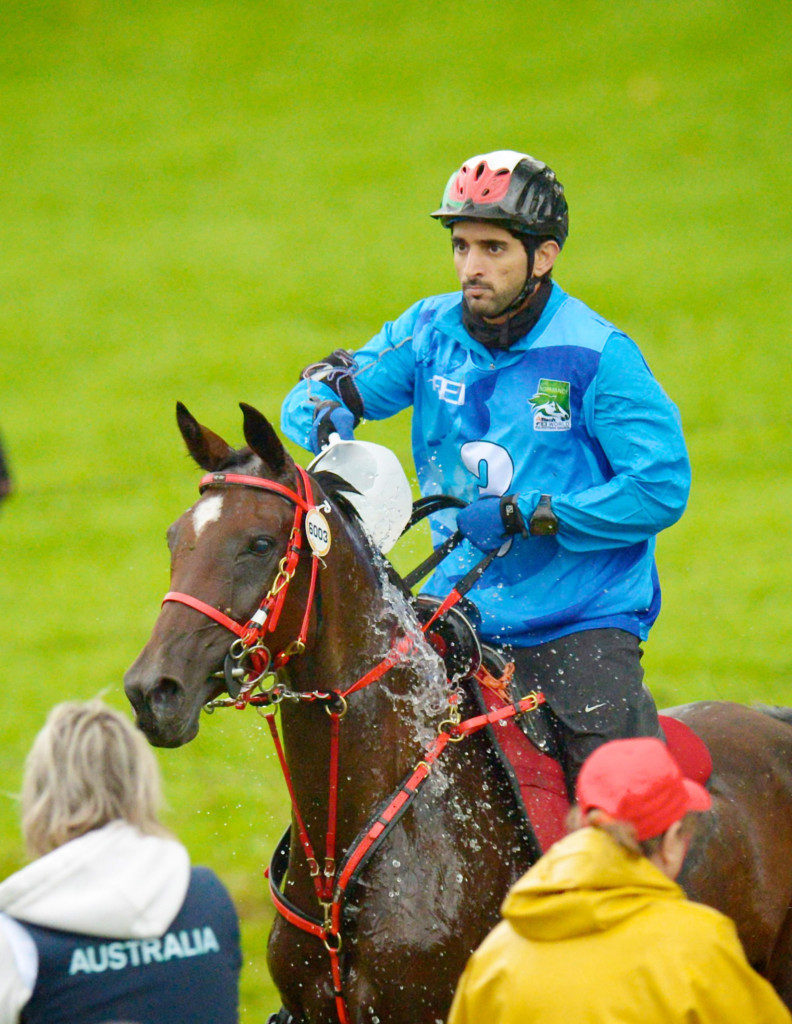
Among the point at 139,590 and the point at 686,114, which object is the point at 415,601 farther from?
the point at 686,114

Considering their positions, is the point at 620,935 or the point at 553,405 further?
the point at 553,405

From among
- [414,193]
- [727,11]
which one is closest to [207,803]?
[414,193]

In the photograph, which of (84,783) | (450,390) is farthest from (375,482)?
(84,783)

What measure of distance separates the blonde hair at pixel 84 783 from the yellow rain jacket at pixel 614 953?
2.75 feet

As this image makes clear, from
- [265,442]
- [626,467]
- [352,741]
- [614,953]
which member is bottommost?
[614,953]

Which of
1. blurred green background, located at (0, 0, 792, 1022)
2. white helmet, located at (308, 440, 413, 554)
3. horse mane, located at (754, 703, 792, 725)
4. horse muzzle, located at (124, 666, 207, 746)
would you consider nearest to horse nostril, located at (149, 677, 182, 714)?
horse muzzle, located at (124, 666, 207, 746)

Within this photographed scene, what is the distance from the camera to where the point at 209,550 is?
3.88 m

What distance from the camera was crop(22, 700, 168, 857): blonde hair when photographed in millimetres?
3150

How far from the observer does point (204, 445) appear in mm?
4102

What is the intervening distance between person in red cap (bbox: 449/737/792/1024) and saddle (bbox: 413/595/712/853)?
1.19 metres

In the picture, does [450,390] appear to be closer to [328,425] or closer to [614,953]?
[328,425]

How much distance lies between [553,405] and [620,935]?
201 cm

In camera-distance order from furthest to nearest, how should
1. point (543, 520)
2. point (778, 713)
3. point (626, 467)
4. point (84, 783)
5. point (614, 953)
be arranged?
point (778, 713) < point (626, 467) < point (543, 520) < point (84, 783) < point (614, 953)

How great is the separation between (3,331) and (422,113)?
8744mm
